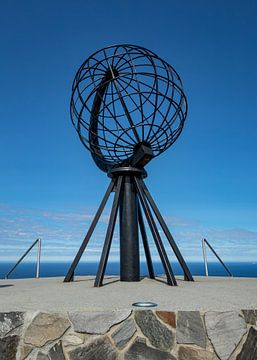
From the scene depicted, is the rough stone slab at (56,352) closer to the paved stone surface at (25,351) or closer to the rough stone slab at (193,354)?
the paved stone surface at (25,351)

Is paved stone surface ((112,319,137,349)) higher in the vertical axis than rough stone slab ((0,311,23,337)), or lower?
lower

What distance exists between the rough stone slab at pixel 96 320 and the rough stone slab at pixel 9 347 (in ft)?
2.50

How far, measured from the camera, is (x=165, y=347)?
3.34 metres

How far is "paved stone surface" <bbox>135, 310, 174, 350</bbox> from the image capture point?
338 centimetres

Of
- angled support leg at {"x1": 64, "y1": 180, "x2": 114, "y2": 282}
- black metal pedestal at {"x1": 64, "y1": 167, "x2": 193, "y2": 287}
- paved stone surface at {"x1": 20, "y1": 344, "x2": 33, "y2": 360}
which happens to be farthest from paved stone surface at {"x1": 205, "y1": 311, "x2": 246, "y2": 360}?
angled support leg at {"x1": 64, "y1": 180, "x2": 114, "y2": 282}

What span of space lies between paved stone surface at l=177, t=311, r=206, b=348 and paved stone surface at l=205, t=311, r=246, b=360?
0.29 ft

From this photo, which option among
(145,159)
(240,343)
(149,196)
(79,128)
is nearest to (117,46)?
(79,128)

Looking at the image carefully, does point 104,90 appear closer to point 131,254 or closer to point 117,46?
point 117,46

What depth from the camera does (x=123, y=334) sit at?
132 inches

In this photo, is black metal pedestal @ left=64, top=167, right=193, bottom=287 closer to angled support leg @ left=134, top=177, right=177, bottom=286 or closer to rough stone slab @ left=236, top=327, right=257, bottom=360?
angled support leg @ left=134, top=177, right=177, bottom=286

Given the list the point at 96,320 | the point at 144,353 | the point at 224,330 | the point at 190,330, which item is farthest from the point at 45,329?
the point at 224,330

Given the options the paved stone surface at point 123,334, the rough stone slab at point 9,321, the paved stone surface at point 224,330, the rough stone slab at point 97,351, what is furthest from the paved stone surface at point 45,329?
the paved stone surface at point 224,330

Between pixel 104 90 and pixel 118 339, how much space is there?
7.39m

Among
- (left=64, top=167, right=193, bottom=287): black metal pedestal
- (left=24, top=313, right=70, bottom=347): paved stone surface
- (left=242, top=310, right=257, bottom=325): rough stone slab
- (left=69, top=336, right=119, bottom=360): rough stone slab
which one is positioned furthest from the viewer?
(left=64, top=167, right=193, bottom=287): black metal pedestal
